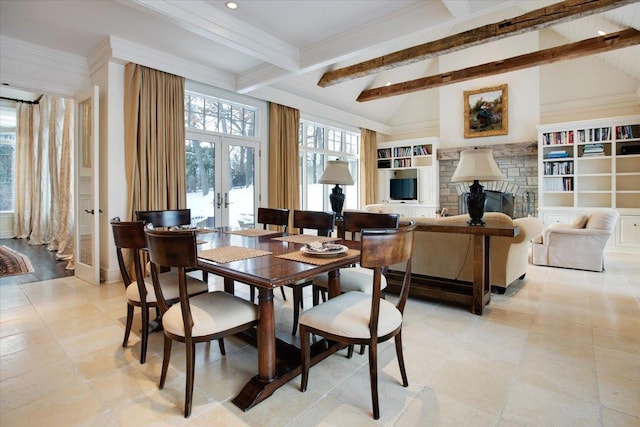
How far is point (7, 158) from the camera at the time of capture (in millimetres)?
7410

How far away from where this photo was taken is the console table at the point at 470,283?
2.85m

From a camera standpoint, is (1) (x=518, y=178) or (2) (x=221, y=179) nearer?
(2) (x=221, y=179)

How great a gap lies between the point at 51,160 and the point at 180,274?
688cm

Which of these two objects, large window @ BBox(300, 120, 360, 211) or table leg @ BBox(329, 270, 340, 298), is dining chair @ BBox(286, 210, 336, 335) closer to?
table leg @ BBox(329, 270, 340, 298)

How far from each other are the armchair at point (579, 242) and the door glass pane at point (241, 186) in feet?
14.3

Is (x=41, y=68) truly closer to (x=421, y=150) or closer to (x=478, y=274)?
(x=478, y=274)

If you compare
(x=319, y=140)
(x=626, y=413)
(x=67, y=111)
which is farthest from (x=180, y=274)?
(x=319, y=140)

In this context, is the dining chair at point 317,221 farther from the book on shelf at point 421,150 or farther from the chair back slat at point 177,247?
the book on shelf at point 421,150

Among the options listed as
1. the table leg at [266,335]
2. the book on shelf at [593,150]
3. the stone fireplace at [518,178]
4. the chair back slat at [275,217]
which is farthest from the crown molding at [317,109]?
the table leg at [266,335]

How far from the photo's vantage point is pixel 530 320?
274 cm

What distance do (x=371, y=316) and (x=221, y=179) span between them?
4.02 meters

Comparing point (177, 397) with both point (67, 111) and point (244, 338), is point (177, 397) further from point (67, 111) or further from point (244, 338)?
point (67, 111)

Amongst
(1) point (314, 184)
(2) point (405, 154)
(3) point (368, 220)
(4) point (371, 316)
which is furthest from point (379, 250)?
(2) point (405, 154)

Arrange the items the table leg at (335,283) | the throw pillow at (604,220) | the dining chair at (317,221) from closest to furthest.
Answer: the table leg at (335,283)
the dining chair at (317,221)
the throw pillow at (604,220)
